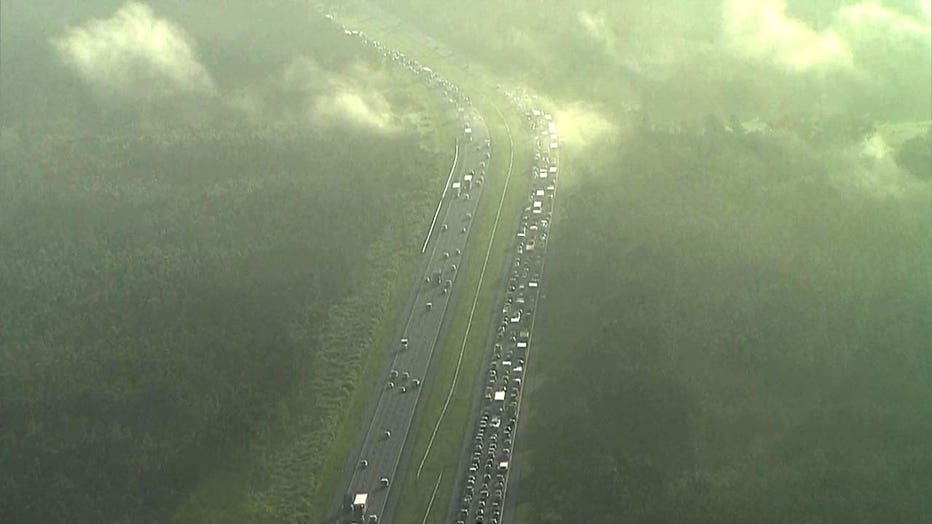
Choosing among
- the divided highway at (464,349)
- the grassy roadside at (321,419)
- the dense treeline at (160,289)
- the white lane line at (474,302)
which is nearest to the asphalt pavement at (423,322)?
Result: the divided highway at (464,349)

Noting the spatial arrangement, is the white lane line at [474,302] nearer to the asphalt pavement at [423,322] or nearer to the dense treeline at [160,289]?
the asphalt pavement at [423,322]

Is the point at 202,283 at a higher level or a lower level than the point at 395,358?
higher

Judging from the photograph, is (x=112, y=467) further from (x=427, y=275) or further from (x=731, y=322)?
(x=731, y=322)

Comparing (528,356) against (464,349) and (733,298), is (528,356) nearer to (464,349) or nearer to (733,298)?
(464,349)

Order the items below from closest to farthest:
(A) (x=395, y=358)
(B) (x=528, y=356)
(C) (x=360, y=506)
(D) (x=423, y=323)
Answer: (C) (x=360, y=506) → (B) (x=528, y=356) → (A) (x=395, y=358) → (D) (x=423, y=323)

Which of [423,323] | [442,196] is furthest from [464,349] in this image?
[442,196]

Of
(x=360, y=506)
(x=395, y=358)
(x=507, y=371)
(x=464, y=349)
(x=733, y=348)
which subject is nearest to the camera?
(x=360, y=506)

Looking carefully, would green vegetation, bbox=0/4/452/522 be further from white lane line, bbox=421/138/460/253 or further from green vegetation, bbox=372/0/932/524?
green vegetation, bbox=372/0/932/524

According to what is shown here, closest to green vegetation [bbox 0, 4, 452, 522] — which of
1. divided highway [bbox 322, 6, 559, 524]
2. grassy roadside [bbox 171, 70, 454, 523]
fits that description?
grassy roadside [bbox 171, 70, 454, 523]
